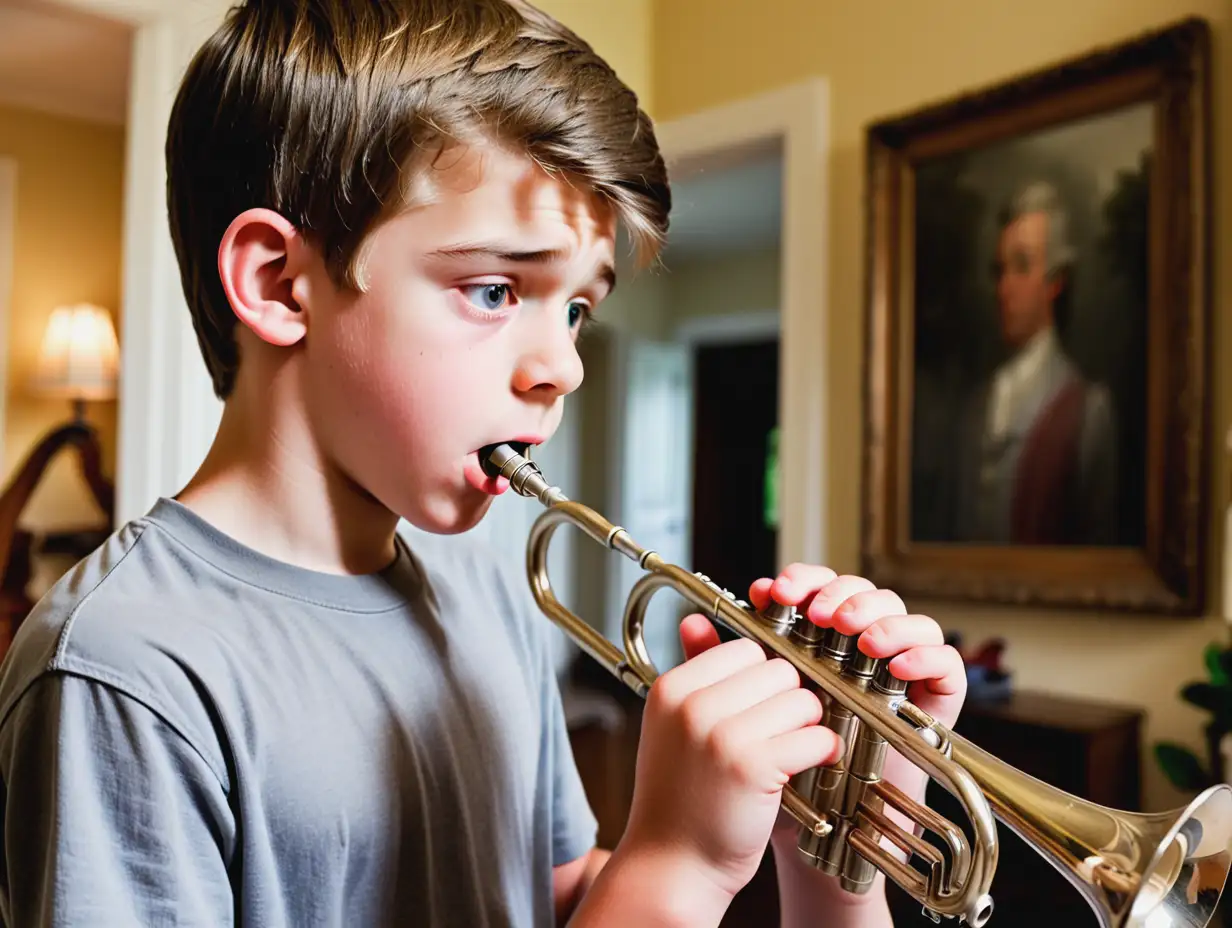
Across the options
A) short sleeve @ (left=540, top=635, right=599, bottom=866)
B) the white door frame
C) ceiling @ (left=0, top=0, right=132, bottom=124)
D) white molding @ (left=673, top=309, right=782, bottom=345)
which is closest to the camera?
short sleeve @ (left=540, top=635, right=599, bottom=866)

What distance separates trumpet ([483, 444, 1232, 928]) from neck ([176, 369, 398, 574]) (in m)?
0.12

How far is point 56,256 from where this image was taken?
3.59 meters

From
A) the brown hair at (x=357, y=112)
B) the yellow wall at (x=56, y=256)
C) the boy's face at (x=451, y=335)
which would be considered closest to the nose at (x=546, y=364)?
the boy's face at (x=451, y=335)

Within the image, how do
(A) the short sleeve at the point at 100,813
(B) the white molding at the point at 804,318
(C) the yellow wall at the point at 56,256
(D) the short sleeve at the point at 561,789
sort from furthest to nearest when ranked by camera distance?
1. (C) the yellow wall at the point at 56,256
2. (B) the white molding at the point at 804,318
3. (D) the short sleeve at the point at 561,789
4. (A) the short sleeve at the point at 100,813

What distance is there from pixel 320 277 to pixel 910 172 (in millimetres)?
1866

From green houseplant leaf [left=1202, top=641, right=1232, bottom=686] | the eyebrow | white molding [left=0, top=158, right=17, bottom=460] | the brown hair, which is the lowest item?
green houseplant leaf [left=1202, top=641, right=1232, bottom=686]

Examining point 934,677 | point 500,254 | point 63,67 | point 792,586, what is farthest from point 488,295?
point 63,67

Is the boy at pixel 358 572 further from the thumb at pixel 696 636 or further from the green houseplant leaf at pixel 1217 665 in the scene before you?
the green houseplant leaf at pixel 1217 665

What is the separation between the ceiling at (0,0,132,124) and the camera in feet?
9.50

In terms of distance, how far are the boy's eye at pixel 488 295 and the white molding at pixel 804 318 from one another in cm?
180

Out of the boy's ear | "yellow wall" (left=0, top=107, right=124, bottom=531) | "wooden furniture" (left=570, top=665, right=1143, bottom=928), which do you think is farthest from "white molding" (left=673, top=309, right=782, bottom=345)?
the boy's ear

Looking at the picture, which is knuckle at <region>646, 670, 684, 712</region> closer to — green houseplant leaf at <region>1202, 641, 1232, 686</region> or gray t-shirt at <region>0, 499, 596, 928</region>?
gray t-shirt at <region>0, 499, 596, 928</region>

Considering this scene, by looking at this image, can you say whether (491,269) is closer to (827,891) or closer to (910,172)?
(827,891)

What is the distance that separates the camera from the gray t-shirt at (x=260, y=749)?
19.7 inches
